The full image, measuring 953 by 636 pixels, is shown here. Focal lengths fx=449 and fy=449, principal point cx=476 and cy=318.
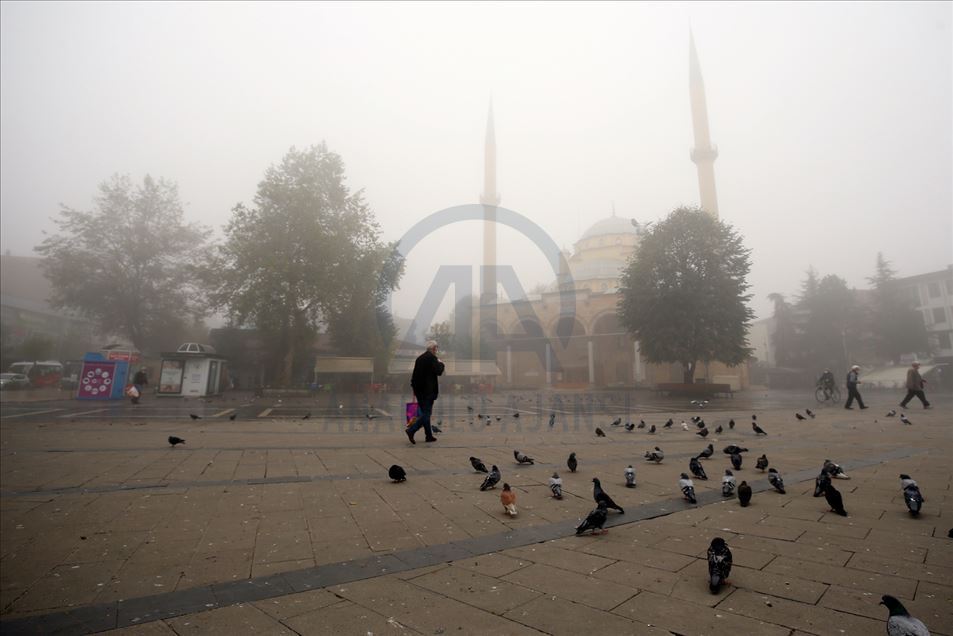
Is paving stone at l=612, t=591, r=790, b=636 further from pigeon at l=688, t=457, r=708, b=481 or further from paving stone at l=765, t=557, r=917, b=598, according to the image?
pigeon at l=688, t=457, r=708, b=481

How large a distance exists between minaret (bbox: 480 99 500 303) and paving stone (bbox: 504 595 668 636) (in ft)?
148

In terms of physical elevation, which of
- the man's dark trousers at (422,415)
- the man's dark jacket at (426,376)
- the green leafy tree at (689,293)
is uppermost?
the green leafy tree at (689,293)

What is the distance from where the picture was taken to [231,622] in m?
2.29

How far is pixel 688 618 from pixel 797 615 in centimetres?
57

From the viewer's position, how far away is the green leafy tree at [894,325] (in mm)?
44875

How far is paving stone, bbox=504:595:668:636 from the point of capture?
2148mm

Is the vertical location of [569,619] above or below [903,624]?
below

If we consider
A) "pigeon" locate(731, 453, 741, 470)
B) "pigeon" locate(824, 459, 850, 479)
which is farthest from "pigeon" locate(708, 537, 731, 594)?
"pigeon" locate(731, 453, 741, 470)

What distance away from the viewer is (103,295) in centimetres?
3469

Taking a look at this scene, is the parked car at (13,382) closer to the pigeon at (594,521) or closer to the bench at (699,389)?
the pigeon at (594,521)

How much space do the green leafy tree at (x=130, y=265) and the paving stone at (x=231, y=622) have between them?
36.8 meters

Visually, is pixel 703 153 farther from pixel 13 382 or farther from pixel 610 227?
pixel 13 382

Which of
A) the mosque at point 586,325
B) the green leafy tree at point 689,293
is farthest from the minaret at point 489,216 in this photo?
the green leafy tree at point 689,293

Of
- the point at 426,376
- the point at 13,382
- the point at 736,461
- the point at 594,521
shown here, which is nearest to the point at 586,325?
the point at 426,376
